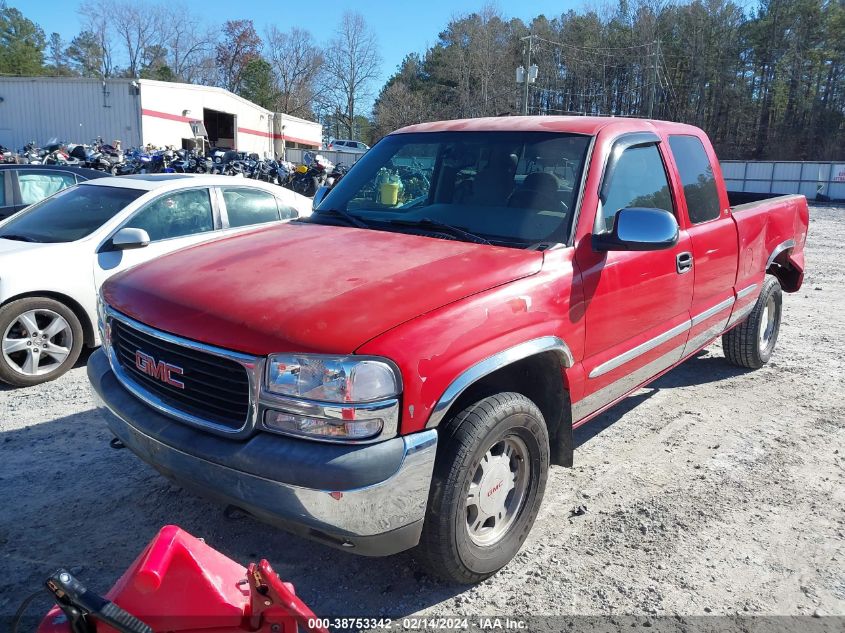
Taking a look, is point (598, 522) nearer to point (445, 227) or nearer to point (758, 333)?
point (445, 227)

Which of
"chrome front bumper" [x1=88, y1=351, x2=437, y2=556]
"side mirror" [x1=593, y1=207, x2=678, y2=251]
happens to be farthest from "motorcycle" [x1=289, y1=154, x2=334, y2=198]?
"chrome front bumper" [x1=88, y1=351, x2=437, y2=556]

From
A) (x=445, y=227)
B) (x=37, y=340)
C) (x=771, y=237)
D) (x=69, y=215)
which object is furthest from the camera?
(x=69, y=215)

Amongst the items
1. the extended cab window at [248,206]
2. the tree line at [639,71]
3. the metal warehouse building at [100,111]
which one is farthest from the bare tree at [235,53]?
the extended cab window at [248,206]

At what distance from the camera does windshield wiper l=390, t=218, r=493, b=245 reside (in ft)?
10.6

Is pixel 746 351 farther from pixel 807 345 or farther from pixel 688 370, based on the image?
pixel 807 345

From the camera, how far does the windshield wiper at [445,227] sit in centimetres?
323

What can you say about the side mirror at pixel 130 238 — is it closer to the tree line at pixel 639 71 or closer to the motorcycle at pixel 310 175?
the motorcycle at pixel 310 175

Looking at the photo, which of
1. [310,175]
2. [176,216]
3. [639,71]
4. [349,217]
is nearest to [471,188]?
[349,217]

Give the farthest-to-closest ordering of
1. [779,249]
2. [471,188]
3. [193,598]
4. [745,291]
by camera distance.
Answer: [779,249]
[745,291]
[471,188]
[193,598]

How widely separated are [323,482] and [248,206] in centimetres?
502

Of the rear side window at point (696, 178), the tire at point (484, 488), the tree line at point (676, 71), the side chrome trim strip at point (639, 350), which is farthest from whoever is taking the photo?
the tree line at point (676, 71)

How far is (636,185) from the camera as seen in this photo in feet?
12.3

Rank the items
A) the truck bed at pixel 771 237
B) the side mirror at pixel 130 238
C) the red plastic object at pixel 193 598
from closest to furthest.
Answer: the red plastic object at pixel 193 598, the truck bed at pixel 771 237, the side mirror at pixel 130 238

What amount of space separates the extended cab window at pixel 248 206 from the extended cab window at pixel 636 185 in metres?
4.04
